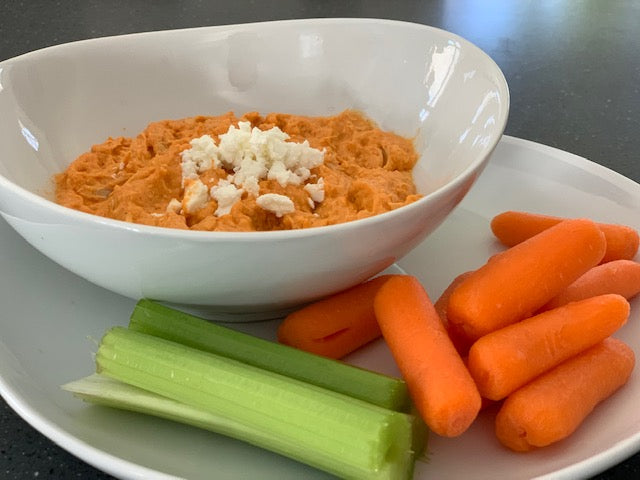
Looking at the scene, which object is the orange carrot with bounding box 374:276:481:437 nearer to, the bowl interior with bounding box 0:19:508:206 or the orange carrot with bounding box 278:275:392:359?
the orange carrot with bounding box 278:275:392:359

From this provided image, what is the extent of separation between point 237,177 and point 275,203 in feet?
0.32

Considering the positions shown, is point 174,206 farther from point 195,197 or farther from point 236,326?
point 236,326

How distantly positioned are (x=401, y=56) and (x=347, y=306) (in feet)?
Result: 2.20

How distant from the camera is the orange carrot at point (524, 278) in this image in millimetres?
1052

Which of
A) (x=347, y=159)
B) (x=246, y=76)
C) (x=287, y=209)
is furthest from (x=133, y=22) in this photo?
(x=287, y=209)

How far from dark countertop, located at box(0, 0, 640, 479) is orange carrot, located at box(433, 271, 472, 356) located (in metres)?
0.70

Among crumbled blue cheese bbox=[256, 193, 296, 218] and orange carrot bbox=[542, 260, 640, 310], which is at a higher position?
crumbled blue cheese bbox=[256, 193, 296, 218]

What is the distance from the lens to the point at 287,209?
3.98 ft

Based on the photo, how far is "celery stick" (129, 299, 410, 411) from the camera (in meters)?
0.96

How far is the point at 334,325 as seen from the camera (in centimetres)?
111

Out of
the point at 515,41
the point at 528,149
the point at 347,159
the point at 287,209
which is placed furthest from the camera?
the point at 515,41

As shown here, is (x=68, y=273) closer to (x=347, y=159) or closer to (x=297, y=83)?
(x=347, y=159)

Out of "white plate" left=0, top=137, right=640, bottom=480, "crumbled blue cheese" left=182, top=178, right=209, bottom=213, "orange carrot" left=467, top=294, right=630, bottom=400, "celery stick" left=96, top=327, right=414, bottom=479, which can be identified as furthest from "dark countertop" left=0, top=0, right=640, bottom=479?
"celery stick" left=96, top=327, right=414, bottom=479

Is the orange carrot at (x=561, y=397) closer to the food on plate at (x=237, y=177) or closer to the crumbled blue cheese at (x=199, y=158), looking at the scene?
the food on plate at (x=237, y=177)
